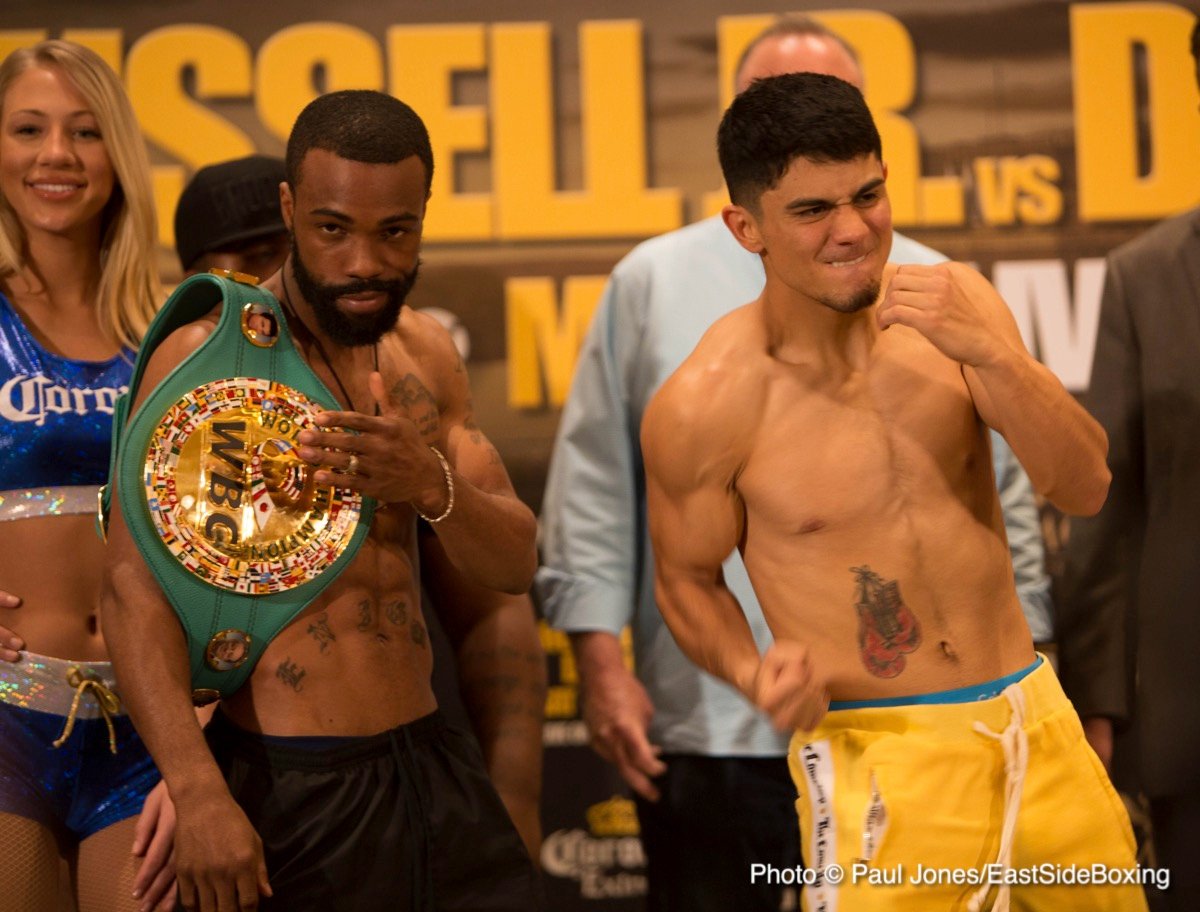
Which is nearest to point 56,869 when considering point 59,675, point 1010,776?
point 59,675

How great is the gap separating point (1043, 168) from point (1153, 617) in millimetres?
1274

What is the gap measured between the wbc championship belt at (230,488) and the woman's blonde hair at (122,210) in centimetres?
51

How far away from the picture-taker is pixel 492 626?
2.83 m

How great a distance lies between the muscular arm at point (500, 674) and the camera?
2729 millimetres

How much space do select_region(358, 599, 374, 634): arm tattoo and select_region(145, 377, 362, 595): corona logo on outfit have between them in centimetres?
9

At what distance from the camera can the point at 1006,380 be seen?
211cm

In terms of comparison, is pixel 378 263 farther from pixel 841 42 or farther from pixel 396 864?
pixel 841 42

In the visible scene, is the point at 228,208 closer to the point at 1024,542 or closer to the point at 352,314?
the point at 352,314

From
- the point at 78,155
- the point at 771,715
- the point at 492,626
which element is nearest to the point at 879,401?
the point at 771,715

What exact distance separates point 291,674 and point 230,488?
0.28 m

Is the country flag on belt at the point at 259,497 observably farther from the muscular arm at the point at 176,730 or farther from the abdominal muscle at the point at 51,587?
the abdominal muscle at the point at 51,587

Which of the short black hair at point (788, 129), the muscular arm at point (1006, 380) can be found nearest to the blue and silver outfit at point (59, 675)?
the short black hair at point (788, 129)

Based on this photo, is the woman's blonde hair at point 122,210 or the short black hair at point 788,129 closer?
the short black hair at point 788,129
